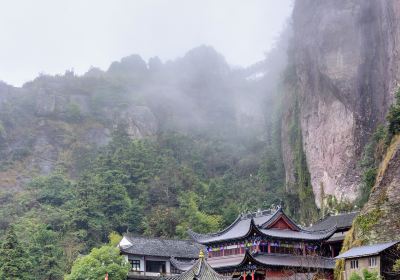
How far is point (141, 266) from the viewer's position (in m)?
63.3

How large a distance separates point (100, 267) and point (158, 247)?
12003mm

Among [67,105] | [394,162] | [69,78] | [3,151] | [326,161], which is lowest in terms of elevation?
[394,162]

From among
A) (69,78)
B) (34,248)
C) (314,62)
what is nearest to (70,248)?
(34,248)

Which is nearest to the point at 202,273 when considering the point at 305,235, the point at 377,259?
the point at 377,259

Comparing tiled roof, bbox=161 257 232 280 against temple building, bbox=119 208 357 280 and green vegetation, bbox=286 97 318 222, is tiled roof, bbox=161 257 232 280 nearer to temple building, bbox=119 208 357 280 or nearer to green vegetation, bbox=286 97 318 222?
temple building, bbox=119 208 357 280

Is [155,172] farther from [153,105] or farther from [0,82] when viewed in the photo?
[0,82]

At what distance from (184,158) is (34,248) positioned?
45.7m

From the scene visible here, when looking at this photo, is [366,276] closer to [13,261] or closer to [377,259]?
[377,259]

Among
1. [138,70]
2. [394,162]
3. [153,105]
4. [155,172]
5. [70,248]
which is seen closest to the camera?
[394,162]

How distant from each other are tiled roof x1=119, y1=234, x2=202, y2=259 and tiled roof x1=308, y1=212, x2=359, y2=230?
12.9 metres

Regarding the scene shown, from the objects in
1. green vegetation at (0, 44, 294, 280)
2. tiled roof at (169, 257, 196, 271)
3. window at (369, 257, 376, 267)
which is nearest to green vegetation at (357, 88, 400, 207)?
green vegetation at (0, 44, 294, 280)

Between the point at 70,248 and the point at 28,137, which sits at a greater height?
the point at 28,137

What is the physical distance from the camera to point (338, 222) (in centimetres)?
5762

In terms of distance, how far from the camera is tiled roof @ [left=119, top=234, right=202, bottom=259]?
2474 inches
